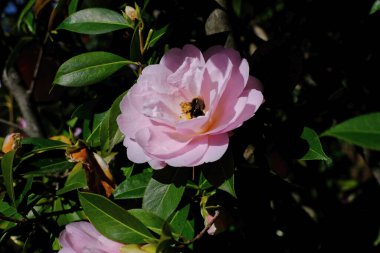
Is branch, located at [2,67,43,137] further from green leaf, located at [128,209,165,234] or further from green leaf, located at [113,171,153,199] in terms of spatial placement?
green leaf, located at [128,209,165,234]

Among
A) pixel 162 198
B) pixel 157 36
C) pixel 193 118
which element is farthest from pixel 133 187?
pixel 157 36

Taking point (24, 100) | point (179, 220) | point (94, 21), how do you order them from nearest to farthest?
point (179, 220) → point (94, 21) → point (24, 100)

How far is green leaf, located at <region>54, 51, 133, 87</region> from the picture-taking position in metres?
0.80

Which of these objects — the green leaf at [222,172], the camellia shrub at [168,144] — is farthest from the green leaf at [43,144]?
the green leaf at [222,172]

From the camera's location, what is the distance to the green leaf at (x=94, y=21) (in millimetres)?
850

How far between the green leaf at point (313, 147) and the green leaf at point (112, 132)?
342 mm

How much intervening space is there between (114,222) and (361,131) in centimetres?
41

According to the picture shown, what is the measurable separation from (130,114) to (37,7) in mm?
425

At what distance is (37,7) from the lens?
3.12 ft

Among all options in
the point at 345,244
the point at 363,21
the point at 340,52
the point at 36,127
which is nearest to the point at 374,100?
the point at 340,52

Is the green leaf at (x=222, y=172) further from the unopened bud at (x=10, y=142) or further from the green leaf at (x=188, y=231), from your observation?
the unopened bud at (x=10, y=142)

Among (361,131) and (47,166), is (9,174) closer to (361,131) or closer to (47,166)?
(47,166)

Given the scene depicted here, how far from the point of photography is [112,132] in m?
0.78

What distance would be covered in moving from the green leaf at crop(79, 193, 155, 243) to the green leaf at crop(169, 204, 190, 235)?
0.09 m
